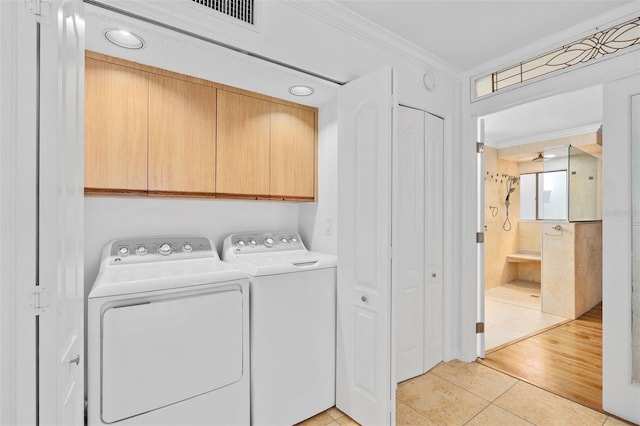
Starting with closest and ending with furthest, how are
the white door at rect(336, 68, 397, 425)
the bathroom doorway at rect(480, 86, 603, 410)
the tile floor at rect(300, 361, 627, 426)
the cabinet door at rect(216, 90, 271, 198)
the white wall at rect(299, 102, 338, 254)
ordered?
the white door at rect(336, 68, 397, 425) < the tile floor at rect(300, 361, 627, 426) < the cabinet door at rect(216, 90, 271, 198) < the white wall at rect(299, 102, 338, 254) < the bathroom doorway at rect(480, 86, 603, 410)

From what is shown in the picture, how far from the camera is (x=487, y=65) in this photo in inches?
105

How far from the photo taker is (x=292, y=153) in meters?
2.64

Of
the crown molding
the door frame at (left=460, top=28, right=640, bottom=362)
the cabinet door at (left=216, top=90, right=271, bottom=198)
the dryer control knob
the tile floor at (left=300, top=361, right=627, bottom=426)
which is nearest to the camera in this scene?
the crown molding

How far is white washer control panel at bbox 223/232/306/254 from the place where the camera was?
2.45m

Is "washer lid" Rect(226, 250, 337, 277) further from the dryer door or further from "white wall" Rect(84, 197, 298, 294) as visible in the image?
"white wall" Rect(84, 197, 298, 294)

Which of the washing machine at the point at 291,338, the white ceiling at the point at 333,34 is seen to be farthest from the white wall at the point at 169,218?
the white ceiling at the point at 333,34

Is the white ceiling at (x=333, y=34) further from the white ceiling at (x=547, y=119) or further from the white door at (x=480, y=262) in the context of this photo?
the white ceiling at (x=547, y=119)

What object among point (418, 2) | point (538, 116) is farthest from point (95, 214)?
point (538, 116)

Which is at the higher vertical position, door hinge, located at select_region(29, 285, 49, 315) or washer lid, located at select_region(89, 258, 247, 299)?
door hinge, located at select_region(29, 285, 49, 315)

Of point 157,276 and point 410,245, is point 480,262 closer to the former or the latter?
point 410,245

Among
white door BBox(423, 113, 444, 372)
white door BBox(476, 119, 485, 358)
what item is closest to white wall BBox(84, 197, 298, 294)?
white door BBox(423, 113, 444, 372)

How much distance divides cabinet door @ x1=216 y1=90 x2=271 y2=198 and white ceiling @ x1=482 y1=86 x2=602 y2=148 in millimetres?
2611

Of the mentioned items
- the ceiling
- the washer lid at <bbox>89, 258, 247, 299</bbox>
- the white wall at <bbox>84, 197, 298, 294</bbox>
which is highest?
the ceiling

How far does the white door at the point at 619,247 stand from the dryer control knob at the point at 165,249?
292 centimetres
